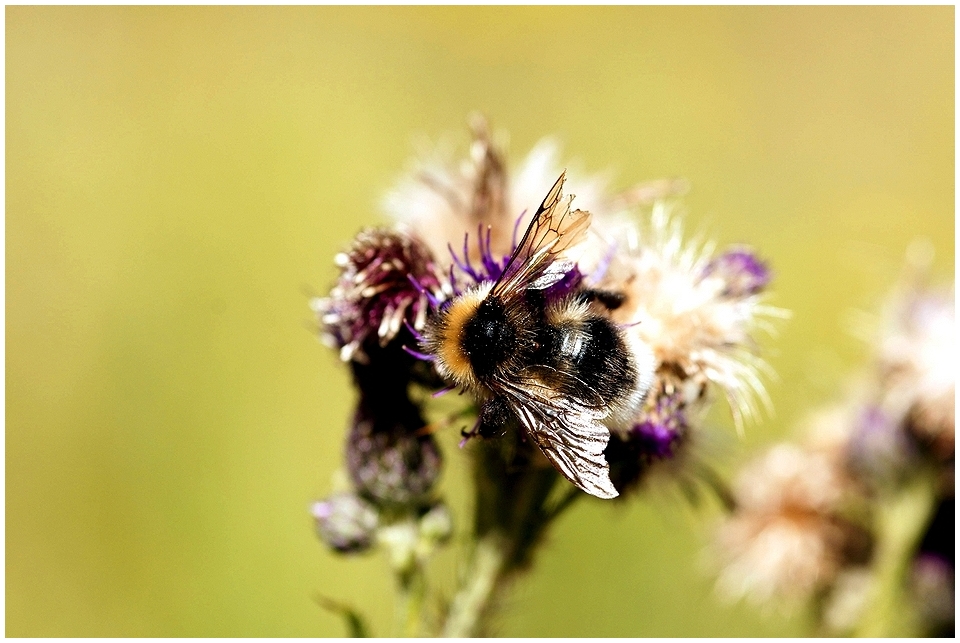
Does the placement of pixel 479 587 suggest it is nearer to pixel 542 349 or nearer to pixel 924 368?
pixel 542 349

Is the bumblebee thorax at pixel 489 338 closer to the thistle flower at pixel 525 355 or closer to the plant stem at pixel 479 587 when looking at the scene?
the thistle flower at pixel 525 355

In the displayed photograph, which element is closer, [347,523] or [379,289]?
[379,289]

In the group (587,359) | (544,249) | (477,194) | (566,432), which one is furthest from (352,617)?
(477,194)

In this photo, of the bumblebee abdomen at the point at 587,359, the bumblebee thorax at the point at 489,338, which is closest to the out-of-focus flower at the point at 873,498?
the bumblebee abdomen at the point at 587,359

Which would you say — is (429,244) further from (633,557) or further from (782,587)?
(633,557)

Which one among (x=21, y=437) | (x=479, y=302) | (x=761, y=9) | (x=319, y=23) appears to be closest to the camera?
(x=479, y=302)

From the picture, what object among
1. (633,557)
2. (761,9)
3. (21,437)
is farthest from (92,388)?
(761,9)
